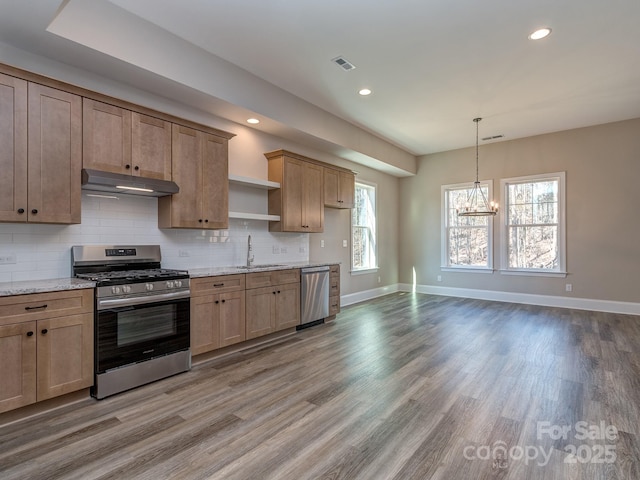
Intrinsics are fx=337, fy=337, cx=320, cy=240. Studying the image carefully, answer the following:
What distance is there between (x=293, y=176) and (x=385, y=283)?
13.2 ft

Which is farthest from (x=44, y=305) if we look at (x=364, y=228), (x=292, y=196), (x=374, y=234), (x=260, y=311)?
(x=374, y=234)

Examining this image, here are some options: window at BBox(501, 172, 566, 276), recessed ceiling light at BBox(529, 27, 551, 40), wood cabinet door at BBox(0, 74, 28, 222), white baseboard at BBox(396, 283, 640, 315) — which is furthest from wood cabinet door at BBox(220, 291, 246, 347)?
window at BBox(501, 172, 566, 276)

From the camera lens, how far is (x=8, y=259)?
2721 mm

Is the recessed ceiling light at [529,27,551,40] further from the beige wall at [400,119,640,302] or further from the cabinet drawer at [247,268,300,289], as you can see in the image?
the beige wall at [400,119,640,302]

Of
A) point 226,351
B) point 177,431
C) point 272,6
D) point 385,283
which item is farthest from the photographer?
point 385,283

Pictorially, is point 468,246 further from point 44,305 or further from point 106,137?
point 44,305

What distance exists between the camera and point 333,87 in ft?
14.5

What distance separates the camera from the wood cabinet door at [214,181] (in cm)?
374

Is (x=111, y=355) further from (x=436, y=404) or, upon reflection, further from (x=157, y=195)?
(x=436, y=404)

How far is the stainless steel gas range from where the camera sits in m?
2.73

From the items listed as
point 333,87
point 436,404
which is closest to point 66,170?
point 333,87

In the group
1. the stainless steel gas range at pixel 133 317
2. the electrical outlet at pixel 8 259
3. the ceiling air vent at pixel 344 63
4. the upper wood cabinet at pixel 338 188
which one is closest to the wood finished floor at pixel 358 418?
the stainless steel gas range at pixel 133 317

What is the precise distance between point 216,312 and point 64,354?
51.8 inches

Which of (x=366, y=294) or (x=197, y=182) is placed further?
(x=366, y=294)
